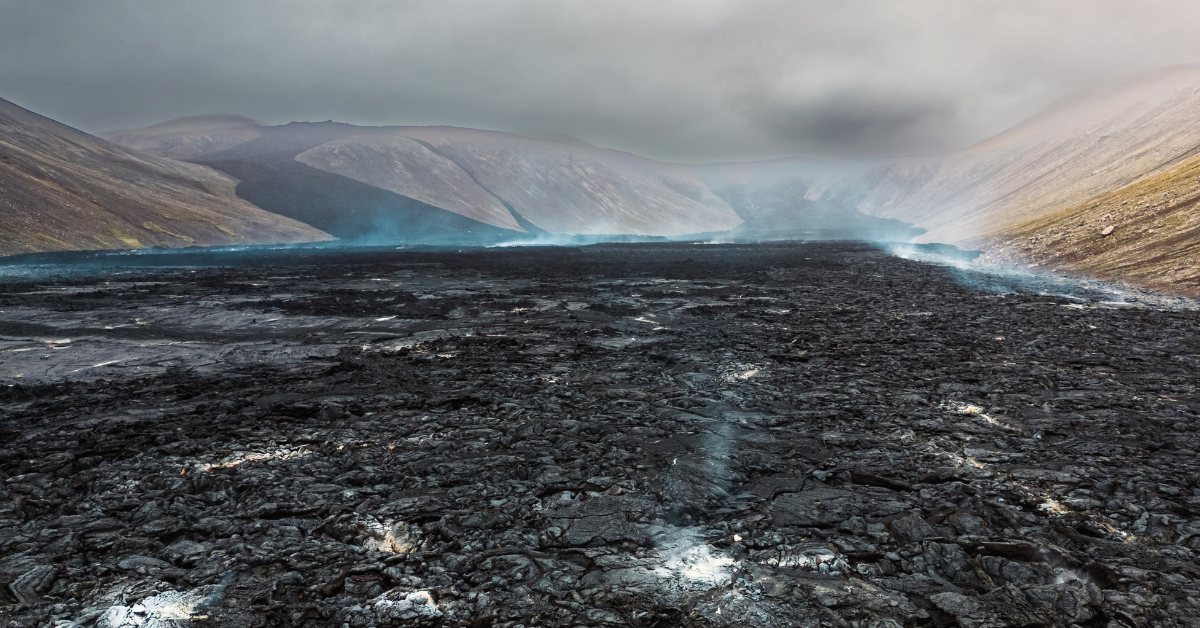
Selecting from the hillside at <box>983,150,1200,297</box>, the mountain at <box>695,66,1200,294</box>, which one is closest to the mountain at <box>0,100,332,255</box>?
the hillside at <box>983,150,1200,297</box>

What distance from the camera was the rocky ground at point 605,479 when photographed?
22.9 ft

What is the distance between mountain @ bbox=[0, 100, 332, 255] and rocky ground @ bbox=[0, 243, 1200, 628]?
87520 millimetres

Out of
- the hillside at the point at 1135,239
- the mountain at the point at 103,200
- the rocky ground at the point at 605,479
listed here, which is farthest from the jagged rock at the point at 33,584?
the mountain at the point at 103,200

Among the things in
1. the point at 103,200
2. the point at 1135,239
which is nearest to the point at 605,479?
the point at 1135,239

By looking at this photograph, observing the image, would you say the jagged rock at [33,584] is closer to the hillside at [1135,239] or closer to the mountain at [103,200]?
the hillside at [1135,239]

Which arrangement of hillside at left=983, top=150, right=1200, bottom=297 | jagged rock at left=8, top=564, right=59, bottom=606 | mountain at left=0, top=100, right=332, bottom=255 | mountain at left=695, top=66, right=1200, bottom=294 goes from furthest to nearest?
mountain at left=0, top=100, right=332, bottom=255 < mountain at left=695, top=66, right=1200, bottom=294 < hillside at left=983, top=150, right=1200, bottom=297 < jagged rock at left=8, top=564, right=59, bottom=606

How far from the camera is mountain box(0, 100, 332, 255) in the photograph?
301 ft

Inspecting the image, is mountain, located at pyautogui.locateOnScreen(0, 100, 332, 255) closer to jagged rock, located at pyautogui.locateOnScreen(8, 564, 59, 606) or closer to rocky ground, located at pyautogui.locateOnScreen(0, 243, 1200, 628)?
rocky ground, located at pyautogui.locateOnScreen(0, 243, 1200, 628)

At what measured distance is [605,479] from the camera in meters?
10.1

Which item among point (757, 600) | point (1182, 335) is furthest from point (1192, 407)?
point (757, 600)

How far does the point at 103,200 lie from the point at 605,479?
133 metres

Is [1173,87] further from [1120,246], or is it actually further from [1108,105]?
[1120,246]

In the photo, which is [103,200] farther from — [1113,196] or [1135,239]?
[1113,196]

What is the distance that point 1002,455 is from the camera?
10680 millimetres
